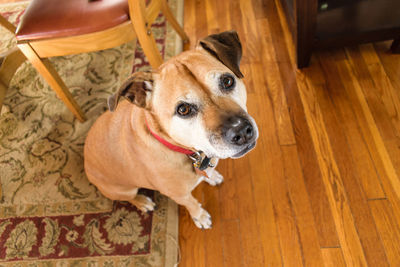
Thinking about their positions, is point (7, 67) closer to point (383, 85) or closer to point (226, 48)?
point (226, 48)

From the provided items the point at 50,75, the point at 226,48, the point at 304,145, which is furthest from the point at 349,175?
the point at 50,75

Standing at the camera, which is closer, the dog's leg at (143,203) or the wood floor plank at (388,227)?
the wood floor plank at (388,227)

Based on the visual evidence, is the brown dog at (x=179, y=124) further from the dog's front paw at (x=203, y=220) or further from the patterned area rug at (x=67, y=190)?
the patterned area rug at (x=67, y=190)

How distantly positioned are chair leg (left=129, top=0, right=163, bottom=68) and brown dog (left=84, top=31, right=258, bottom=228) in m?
0.66

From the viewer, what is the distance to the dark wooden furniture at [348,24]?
7.26 ft

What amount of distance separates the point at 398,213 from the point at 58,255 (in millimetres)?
2538

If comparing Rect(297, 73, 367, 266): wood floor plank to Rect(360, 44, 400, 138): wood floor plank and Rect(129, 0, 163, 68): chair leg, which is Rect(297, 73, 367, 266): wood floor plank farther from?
Rect(129, 0, 163, 68): chair leg

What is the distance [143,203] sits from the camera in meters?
2.11

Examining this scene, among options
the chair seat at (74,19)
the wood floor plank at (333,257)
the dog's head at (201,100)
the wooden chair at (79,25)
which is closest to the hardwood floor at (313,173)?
the wood floor plank at (333,257)

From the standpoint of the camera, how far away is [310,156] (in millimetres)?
2184

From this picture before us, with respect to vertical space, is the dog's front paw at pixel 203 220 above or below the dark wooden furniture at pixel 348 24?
below

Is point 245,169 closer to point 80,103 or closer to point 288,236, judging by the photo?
point 288,236

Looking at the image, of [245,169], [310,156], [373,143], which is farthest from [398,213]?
[245,169]

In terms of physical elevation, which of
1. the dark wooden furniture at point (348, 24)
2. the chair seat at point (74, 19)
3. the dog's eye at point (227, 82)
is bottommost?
the dark wooden furniture at point (348, 24)
